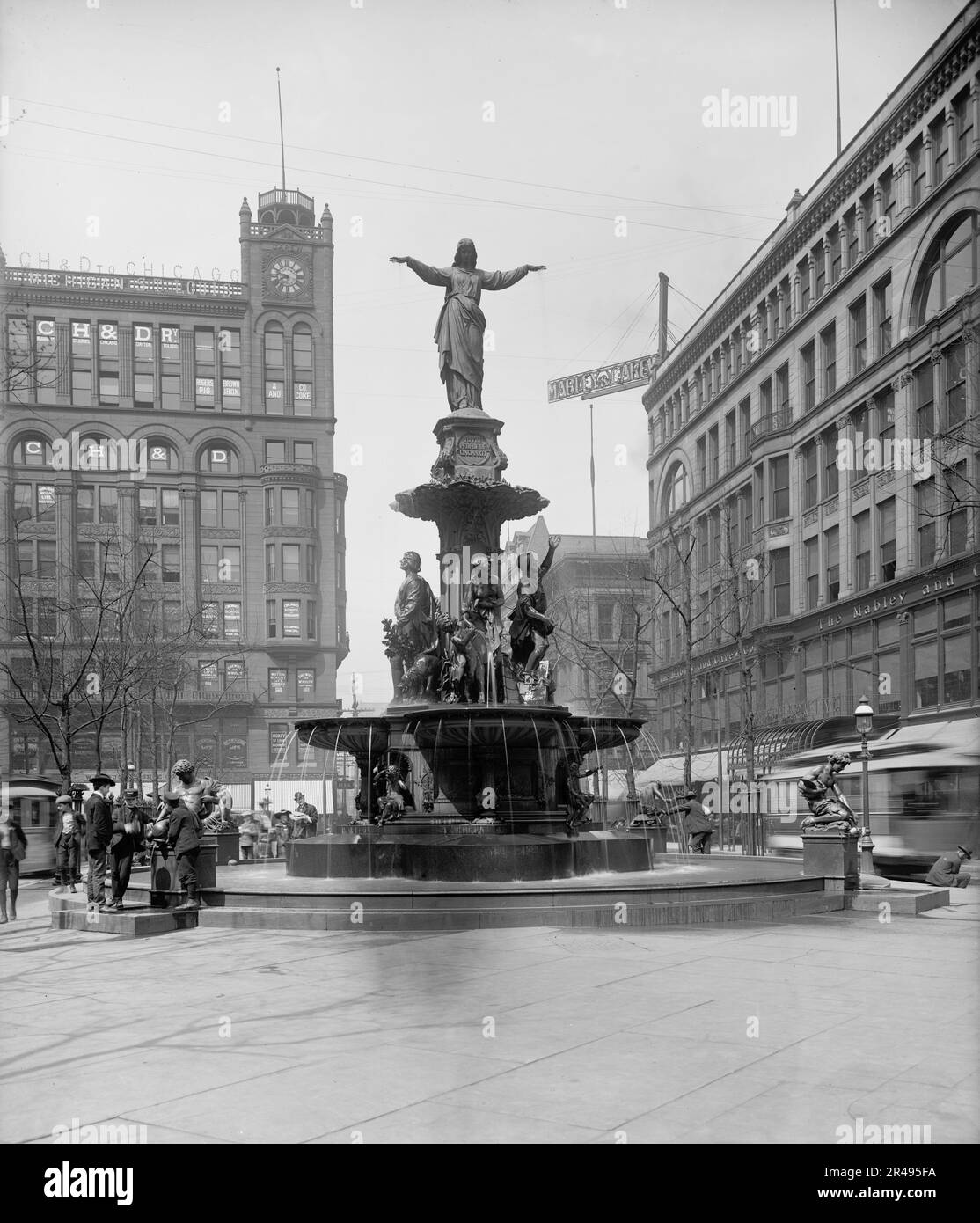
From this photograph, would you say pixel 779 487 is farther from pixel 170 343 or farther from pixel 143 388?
pixel 143 388

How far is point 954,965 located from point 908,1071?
4695mm

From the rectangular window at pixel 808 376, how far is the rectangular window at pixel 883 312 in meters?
6.59

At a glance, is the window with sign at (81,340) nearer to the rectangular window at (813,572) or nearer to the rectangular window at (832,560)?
the rectangular window at (813,572)

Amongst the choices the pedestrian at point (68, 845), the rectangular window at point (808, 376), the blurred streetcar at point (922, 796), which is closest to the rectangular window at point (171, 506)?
the rectangular window at point (808, 376)

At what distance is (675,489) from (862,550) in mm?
26847

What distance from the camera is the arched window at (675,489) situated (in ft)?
232

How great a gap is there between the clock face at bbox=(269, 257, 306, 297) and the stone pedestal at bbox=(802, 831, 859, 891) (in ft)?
188

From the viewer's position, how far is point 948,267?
130 ft

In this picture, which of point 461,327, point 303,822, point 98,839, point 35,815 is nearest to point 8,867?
point 98,839

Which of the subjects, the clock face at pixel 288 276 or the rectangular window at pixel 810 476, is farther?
the clock face at pixel 288 276

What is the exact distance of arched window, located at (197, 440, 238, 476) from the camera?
228 ft

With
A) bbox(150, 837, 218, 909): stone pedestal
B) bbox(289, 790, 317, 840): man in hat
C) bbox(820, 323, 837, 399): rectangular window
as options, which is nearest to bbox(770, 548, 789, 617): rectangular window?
bbox(820, 323, 837, 399): rectangular window

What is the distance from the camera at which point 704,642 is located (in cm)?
6219

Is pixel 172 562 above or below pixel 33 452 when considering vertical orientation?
below
